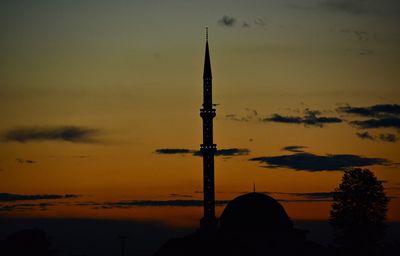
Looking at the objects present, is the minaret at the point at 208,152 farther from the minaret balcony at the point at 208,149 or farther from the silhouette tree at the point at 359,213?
the silhouette tree at the point at 359,213

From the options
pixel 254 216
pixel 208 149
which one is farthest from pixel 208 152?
pixel 254 216

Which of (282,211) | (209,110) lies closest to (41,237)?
(209,110)

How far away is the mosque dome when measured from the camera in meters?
119

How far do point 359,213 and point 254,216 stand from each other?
61.6 ft

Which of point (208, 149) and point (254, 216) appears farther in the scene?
point (254, 216)

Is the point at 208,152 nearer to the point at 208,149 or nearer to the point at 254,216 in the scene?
the point at 208,149

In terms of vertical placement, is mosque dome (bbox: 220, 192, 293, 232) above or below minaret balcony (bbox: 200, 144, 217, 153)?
below

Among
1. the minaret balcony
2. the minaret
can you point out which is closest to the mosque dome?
the minaret

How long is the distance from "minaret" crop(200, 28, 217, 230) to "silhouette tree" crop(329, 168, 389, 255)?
15.7 m

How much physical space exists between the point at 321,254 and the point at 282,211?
1116 cm

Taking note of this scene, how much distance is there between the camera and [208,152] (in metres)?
114

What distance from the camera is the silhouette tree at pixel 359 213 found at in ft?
338

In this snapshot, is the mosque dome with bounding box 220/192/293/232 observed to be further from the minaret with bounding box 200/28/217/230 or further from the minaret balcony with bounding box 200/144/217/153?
the minaret balcony with bounding box 200/144/217/153

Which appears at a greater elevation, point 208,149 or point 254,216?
point 208,149
